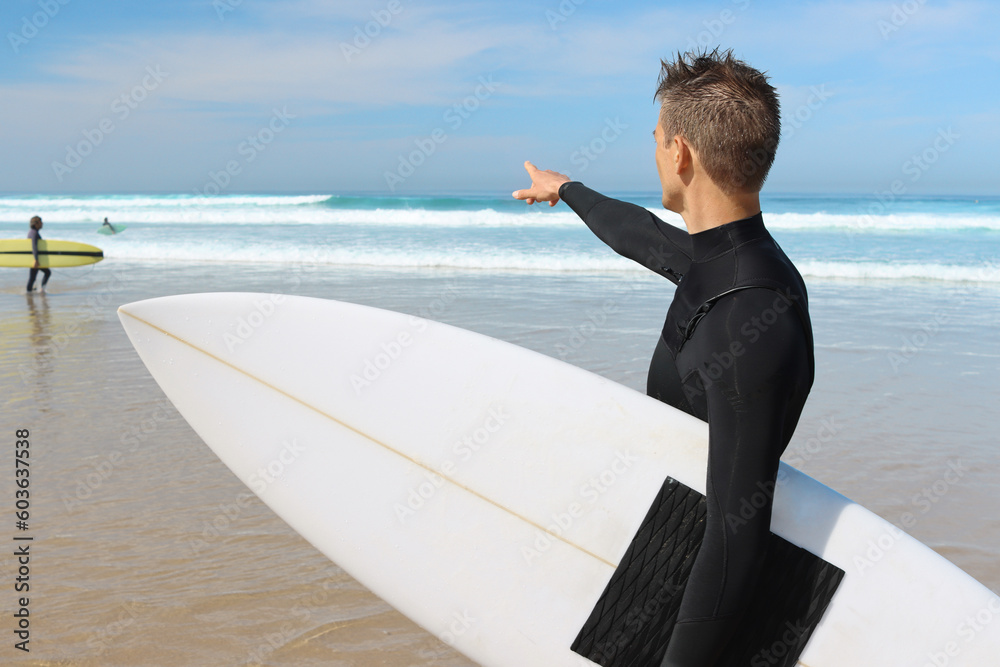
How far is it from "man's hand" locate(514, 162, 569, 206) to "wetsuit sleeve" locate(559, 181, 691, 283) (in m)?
0.02

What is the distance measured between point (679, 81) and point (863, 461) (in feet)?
10.7

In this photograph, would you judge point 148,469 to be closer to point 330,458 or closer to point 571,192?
point 330,458

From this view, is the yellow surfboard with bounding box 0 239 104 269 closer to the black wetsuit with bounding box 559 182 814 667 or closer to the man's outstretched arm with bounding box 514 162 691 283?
the man's outstretched arm with bounding box 514 162 691 283

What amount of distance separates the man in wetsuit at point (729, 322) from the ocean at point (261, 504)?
46.9 inches

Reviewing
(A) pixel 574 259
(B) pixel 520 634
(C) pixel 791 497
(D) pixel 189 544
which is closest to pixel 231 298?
(D) pixel 189 544

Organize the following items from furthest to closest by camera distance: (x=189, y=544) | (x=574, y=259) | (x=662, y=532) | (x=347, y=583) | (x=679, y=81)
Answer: (x=574, y=259) → (x=189, y=544) → (x=347, y=583) → (x=662, y=532) → (x=679, y=81)

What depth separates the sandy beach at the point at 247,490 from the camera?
2371mm

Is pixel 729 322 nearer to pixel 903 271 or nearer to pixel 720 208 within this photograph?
pixel 720 208

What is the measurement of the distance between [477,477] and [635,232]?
0.75 meters

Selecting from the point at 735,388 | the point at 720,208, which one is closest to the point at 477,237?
the point at 720,208

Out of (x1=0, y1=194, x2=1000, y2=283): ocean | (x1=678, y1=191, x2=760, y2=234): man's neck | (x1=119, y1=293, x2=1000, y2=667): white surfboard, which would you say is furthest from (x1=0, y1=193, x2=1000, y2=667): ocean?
(x1=678, y1=191, x2=760, y2=234): man's neck

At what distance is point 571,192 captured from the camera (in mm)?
1907

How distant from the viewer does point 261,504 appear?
3309mm

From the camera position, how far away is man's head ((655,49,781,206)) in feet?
3.87
